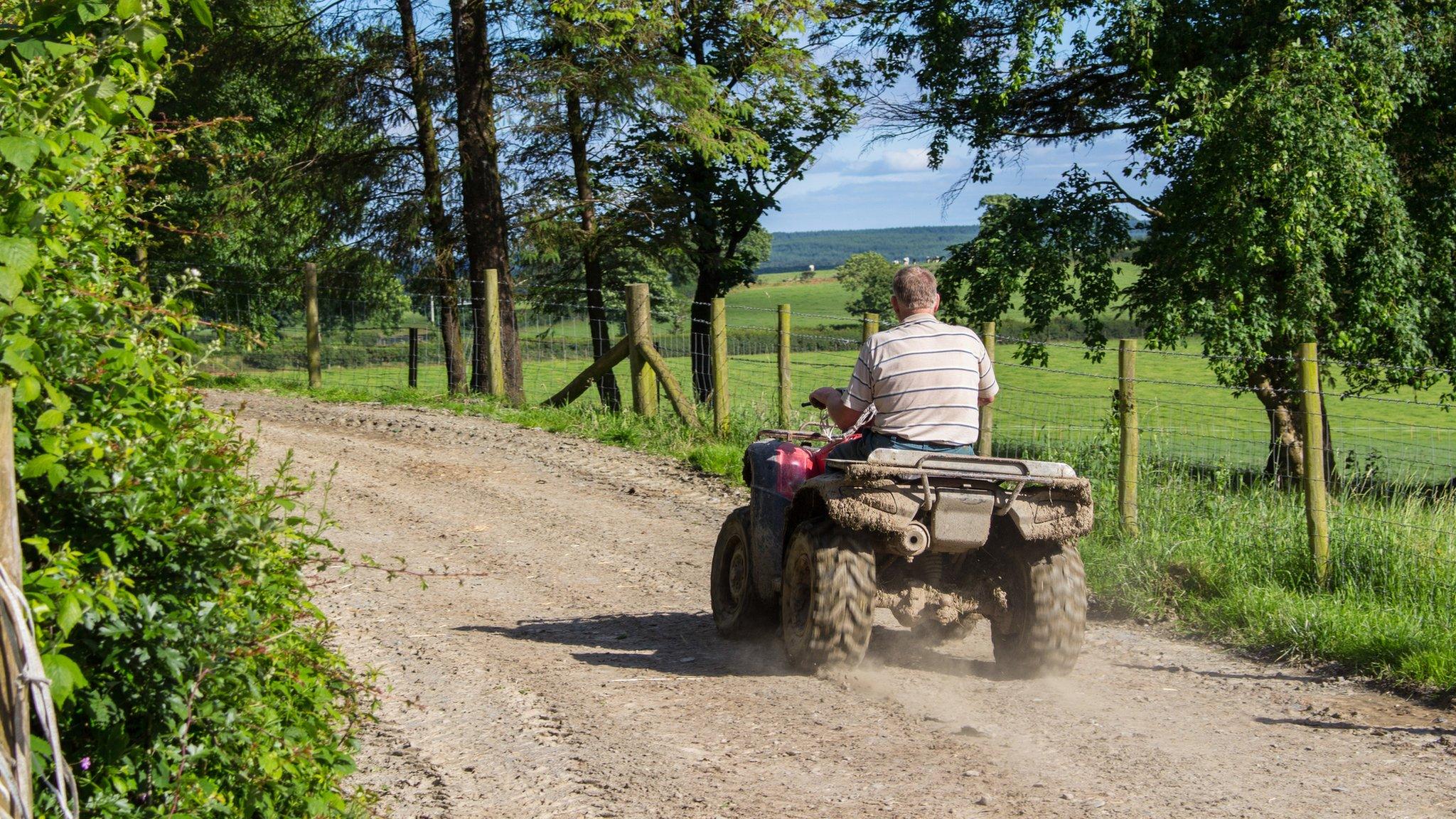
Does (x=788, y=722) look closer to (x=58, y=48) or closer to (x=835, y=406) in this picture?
(x=835, y=406)

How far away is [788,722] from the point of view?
18.1 feet

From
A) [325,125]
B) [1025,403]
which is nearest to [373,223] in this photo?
[325,125]

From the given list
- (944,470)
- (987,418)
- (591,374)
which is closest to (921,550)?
(944,470)

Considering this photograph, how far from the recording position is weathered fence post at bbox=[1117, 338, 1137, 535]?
29.0ft

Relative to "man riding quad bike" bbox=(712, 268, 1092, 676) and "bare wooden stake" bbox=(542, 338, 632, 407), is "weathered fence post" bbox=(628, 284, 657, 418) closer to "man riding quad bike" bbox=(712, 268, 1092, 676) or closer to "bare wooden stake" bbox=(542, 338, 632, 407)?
"bare wooden stake" bbox=(542, 338, 632, 407)

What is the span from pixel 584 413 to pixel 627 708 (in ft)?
30.6

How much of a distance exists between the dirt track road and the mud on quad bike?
0.84 ft

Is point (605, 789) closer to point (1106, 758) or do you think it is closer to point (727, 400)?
point (1106, 758)

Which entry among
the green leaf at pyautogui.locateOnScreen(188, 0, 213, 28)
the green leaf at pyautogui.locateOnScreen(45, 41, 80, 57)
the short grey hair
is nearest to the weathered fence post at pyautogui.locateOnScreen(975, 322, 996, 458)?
the short grey hair

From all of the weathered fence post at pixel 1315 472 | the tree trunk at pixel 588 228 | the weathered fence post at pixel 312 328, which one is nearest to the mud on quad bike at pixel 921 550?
the weathered fence post at pixel 1315 472

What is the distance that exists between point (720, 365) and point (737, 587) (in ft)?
21.1

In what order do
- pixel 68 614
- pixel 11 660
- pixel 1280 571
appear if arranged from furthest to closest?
pixel 1280 571 < pixel 68 614 < pixel 11 660

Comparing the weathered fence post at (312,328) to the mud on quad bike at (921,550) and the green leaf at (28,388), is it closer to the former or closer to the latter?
the mud on quad bike at (921,550)

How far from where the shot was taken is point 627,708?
18.9 ft
